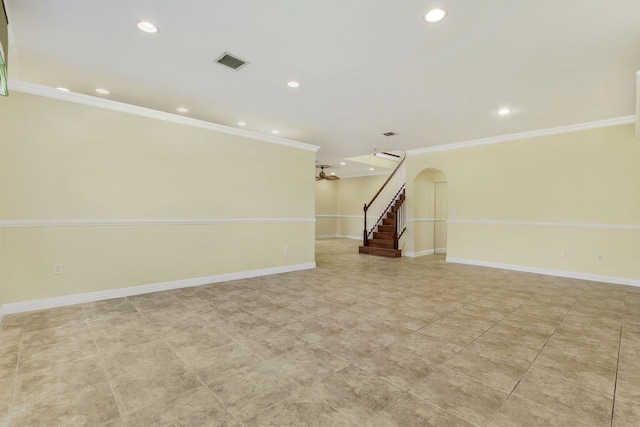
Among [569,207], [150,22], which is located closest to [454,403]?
[150,22]

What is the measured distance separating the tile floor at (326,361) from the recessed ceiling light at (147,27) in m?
2.86

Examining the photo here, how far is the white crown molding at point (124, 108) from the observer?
11.2 feet

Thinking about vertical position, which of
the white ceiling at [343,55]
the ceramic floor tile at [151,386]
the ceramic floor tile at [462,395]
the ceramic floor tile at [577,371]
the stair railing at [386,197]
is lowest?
the ceramic floor tile at [577,371]

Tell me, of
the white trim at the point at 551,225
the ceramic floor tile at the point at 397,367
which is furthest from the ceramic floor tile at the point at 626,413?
the white trim at the point at 551,225

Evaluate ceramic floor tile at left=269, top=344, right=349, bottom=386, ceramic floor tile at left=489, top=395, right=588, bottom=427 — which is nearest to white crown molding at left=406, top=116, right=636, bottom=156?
ceramic floor tile at left=489, top=395, right=588, bottom=427

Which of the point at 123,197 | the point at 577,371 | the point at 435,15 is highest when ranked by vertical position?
the point at 435,15

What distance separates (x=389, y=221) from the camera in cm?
851

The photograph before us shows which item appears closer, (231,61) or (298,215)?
(231,61)

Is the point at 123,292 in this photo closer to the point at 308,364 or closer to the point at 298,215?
the point at 308,364

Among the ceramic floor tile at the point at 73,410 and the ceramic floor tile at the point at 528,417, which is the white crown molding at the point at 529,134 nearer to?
the ceramic floor tile at the point at 528,417

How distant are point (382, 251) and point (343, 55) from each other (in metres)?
5.94

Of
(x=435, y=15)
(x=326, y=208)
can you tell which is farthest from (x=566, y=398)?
(x=326, y=208)

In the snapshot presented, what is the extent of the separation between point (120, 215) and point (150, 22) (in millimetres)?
2717

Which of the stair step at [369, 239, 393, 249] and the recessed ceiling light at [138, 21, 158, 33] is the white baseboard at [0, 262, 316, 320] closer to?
the recessed ceiling light at [138, 21, 158, 33]
